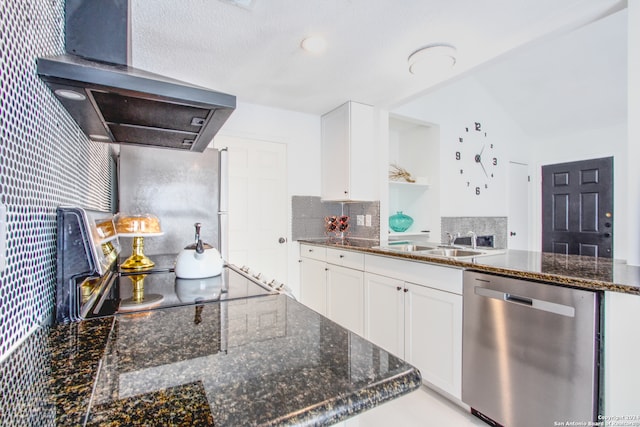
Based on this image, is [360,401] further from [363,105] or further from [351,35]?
[363,105]

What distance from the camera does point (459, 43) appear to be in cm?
201

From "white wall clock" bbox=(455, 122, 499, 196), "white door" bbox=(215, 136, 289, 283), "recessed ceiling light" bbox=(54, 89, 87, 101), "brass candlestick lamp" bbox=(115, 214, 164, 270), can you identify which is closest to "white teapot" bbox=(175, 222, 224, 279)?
"brass candlestick lamp" bbox=(115, 214, 164, 270)

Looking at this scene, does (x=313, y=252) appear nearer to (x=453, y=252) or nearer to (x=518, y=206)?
(x=453, y=252)

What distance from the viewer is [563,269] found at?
146 centimetres

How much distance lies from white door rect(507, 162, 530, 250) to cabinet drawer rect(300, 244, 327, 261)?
9.16ft

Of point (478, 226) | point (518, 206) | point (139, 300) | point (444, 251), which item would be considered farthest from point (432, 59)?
point (518, 206)

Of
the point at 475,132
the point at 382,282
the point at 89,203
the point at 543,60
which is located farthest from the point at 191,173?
the point at 543,60

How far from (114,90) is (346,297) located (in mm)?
2275

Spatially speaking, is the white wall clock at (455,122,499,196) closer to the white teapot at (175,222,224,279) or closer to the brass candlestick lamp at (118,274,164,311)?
the white teapot at (175,222,224,279)

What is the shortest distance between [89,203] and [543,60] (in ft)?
14.6

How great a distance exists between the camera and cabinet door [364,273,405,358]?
84.6 inches

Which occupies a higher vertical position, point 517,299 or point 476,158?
point 476,158

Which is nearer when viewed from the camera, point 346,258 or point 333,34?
point 333,34

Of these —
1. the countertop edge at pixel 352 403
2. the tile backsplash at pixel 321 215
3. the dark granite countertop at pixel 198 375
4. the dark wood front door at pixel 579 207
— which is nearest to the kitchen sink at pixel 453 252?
the tile backsplash at pixel 321 215
